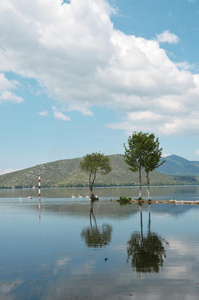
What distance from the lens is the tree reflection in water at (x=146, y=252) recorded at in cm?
1748

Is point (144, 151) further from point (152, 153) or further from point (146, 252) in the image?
point (146, 252)

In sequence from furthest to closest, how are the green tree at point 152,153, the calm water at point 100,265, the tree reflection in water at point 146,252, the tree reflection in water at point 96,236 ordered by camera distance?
the green tree at point 152,153
the tree reflection in water at point 96,236
the tree reflection in water at point 146,252
the calm water at point 100,265

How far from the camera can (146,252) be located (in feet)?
69.4

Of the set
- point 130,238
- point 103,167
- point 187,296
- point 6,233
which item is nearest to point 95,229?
point 130,238

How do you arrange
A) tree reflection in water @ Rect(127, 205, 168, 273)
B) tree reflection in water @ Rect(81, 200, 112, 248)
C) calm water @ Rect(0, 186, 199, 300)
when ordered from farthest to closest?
tree reflection in water @ Rect(81, 200, 112, 248) → tree reflection in water @ Rect(127, 205, 168, 273) → calm water @ Rect(0, 186, 199, 300)

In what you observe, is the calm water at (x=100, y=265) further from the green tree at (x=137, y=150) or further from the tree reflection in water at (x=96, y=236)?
the green tree at (x=137, y=150)

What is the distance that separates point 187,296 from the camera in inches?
Result: 507

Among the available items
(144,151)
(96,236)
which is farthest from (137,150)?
(96,236)

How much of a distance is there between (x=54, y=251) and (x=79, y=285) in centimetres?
800

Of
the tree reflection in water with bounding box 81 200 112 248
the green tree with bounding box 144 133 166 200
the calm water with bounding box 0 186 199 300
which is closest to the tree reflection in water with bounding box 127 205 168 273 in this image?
the calm water with bounding box 0 186 199 300

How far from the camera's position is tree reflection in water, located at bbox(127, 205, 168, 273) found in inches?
688

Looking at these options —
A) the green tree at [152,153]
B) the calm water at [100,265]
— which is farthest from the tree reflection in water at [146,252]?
the green tree at [152,153]

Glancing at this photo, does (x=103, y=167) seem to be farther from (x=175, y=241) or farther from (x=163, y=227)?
(x=175, y=241)

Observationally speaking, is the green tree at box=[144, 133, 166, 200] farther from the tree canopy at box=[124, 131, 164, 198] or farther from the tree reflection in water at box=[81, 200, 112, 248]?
the tree reflection in water at box=[81, 200, 112, 248]
